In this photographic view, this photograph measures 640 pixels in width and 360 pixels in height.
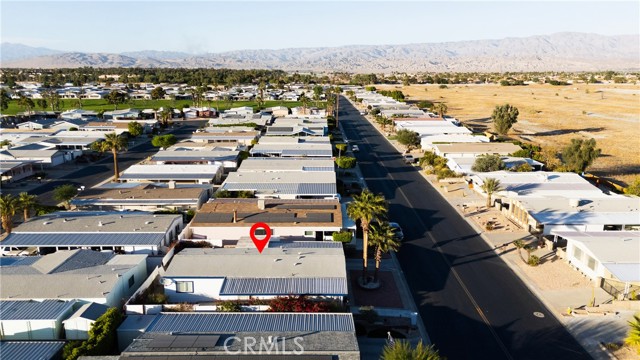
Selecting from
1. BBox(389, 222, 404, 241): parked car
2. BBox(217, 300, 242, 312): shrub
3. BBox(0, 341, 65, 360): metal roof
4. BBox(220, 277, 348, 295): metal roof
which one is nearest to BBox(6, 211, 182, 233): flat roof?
BBox(220, 277, 348, 295): metal roof

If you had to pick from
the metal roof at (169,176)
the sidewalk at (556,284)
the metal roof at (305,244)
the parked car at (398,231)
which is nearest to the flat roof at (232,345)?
the metal roof at (305,244)

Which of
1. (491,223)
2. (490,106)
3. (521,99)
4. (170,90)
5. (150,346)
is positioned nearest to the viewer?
(150,346)

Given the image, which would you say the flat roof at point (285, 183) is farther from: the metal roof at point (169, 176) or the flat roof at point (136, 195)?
the flat roof at point (136, 195)

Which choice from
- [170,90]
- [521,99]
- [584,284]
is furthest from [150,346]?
[170,90]

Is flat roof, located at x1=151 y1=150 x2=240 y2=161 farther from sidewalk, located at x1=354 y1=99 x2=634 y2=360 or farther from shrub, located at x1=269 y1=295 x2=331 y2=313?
shrub, located at x1=269 y1=295 x2=331 y2=313

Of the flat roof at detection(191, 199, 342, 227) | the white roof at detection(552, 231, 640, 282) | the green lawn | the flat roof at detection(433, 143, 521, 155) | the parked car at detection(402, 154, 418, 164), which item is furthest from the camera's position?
the green lawn

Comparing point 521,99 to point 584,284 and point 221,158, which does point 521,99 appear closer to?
point 221,158
